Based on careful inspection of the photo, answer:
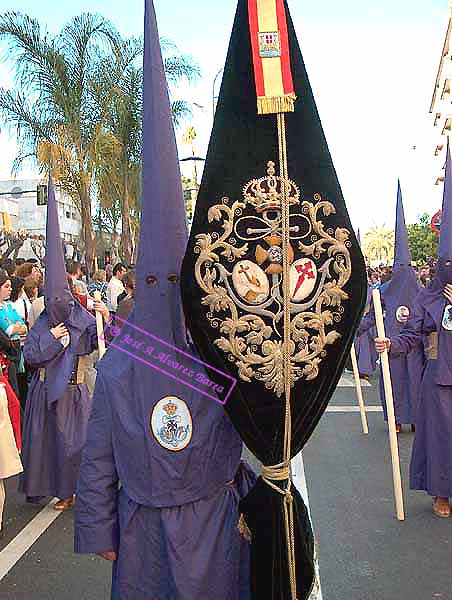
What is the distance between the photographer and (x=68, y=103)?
20641 mm

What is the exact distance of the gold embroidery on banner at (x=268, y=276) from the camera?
261 centimetres

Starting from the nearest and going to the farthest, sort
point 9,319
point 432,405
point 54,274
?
point 54,274 < point 432,405 < point 9,319

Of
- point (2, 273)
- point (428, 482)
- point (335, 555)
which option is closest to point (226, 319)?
point (335, 555)

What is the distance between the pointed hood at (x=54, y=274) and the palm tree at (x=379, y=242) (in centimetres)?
9323

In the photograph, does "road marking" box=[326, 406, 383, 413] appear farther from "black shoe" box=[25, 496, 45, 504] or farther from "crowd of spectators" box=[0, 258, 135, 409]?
"black shoe" box=[25, 496, 45, 504]

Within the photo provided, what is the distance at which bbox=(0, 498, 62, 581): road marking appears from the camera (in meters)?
5.30

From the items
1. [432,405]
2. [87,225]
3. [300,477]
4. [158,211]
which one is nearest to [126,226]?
[87,225]

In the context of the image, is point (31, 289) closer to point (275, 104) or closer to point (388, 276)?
point (388, 276)

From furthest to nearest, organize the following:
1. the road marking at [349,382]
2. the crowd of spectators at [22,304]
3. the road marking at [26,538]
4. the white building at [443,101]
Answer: the white building at [443,101] < the road marking at [349,382] < the crowd of spectators at [22,304] < the road marking at [26,538]

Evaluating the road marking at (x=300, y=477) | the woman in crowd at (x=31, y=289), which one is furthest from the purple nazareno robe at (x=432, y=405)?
the woman in crowd at (x=31, y=289)

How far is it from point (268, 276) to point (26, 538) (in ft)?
12.8

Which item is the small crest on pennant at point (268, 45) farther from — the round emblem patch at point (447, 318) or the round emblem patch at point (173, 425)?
the round emblem patch at point (447, 318)

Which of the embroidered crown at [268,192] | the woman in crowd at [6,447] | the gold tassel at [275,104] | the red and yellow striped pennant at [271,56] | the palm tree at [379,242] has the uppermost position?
the red and yellow striped pennant at [271,56]

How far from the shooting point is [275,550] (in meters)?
2.74
